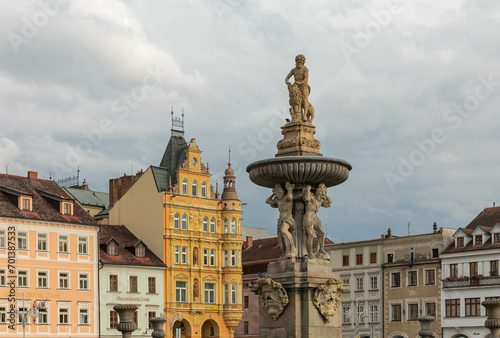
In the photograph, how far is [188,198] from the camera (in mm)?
72750

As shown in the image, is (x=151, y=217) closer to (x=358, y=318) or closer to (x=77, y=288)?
(x=77, y=288)

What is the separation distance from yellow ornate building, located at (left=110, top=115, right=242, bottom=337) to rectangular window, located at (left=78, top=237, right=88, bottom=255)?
290 inches

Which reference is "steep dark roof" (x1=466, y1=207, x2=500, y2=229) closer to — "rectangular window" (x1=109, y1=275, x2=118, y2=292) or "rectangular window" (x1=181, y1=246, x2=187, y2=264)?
"rectangular window" (x1=181, y1=246, x2=187, y2=264)

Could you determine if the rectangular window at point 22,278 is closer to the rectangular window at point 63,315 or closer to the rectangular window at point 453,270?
the rectangular window at point 63,315

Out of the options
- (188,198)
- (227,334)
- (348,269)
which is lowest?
(227,334)

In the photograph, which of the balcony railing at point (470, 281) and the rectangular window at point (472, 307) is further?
the rectangular window at point (472, 307)

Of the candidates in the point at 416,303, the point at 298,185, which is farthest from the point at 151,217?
the point at 298,185

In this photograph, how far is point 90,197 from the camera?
85125mm

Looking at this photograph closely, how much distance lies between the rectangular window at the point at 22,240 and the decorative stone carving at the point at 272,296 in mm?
44014

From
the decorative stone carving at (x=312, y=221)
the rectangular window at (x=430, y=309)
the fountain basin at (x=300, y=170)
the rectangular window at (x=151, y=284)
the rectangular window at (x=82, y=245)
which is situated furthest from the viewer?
the rectangular window at (x=430, y=309)

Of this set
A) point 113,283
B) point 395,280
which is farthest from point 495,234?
point 113,283

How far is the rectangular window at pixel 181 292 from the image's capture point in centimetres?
7125

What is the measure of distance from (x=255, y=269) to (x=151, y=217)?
17.5 m

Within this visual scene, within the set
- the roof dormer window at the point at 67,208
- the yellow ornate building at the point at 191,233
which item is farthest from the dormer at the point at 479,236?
the roof dormer window at the point at 67,208
